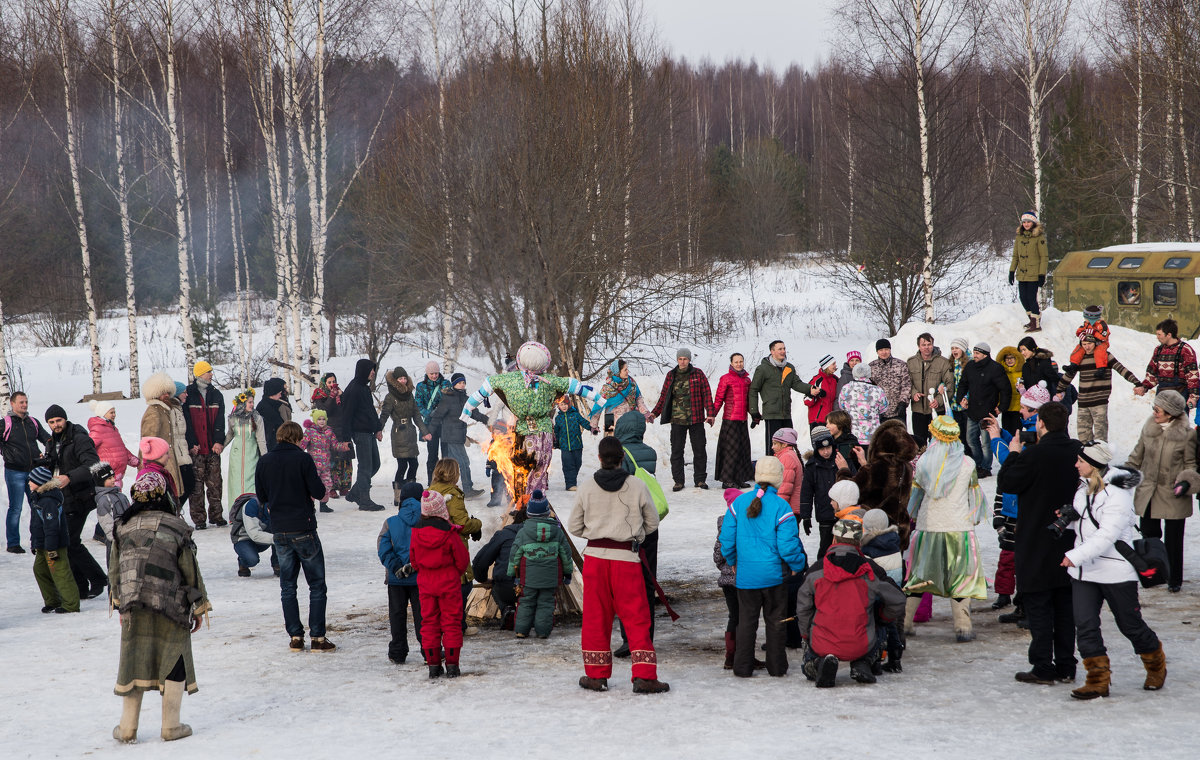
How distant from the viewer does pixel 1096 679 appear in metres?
5.21

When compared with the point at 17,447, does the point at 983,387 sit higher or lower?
higher

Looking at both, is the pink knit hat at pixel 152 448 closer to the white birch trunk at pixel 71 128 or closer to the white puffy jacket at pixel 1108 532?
the white puffy jacket at pixel 1108 532

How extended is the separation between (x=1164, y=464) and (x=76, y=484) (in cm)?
Answer: 816

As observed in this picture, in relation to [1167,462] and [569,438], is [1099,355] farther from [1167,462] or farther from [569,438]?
[569,438]

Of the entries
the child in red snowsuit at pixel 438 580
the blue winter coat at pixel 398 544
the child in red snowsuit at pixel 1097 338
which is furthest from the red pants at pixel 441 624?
the child in red snowsuit at pixel 1097 338

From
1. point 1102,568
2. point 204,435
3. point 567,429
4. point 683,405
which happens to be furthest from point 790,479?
point 204,435

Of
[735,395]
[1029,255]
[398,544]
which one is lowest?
[398,544]

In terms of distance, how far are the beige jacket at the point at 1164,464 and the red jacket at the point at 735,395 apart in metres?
5.26

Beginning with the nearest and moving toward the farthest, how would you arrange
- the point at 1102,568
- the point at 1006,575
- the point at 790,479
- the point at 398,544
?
the point at 1102,568 < the point at 398,544 < the point at 1006,575 < the point at 790,479

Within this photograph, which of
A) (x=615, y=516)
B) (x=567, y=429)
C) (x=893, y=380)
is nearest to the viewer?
(x=615, y=516)

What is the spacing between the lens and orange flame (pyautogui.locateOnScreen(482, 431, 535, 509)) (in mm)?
7699

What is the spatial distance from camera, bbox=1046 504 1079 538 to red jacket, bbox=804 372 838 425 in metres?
6.38

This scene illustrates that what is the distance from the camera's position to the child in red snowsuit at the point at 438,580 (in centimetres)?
592

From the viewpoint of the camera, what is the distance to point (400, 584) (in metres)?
6.25
